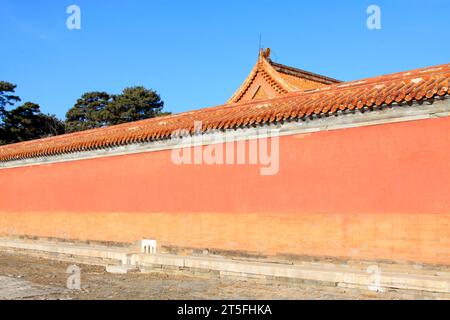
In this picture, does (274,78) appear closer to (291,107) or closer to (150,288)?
(291,107)

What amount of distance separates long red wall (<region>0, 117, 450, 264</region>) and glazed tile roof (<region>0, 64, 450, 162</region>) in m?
0.44

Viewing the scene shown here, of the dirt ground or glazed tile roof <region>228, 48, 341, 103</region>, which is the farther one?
glazed tile roof <region>228, 48, 341, 103</region>

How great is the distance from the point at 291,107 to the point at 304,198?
5.61ft

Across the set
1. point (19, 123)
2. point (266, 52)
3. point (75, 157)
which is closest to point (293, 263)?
point (75, 157)

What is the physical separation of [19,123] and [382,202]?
34.4 m

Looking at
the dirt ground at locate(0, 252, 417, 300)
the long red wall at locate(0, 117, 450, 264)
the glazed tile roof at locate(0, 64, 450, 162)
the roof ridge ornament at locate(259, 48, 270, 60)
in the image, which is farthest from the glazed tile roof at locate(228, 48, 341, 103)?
Answer: the dirt ground at locate(0, 252, 417, 300)

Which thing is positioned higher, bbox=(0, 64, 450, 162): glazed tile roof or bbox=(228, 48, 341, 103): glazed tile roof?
bbox=(228, 48, 341, 103): glazed tile roof

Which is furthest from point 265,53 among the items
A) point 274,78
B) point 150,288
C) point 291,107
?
point 150,288

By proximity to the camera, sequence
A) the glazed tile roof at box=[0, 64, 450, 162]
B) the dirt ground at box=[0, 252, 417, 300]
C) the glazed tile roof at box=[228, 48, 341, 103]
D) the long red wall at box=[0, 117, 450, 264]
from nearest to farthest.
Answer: the long red wall at box=[0, 117, 450, 264] → the glazed tile roof at box=[0, 64, 450, 162] → the dirt ground at box=[0, 252, 417, 300] → the glazed tile roof at box=[228, 48, 341, 103]

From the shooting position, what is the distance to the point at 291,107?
30.8 feet

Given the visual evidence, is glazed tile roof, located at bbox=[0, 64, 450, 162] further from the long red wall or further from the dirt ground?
the dirt ground

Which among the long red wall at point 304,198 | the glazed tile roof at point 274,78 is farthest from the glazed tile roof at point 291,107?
the glazed tile roof at point 274,78

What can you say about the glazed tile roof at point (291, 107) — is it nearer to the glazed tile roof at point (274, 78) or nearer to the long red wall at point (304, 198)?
the long red wall at point (304, 198)

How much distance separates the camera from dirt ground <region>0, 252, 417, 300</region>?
320 inches
